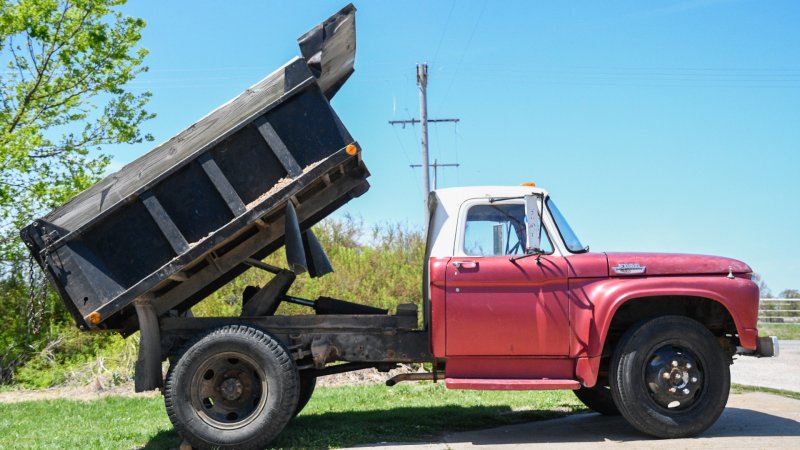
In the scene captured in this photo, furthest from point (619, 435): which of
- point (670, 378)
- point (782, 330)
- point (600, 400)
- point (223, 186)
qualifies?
point (782, 330)

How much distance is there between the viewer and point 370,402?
9.58 metres

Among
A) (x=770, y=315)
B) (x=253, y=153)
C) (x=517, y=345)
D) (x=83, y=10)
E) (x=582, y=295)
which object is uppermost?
(x=83, y=10)

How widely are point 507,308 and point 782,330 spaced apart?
71.6 feet

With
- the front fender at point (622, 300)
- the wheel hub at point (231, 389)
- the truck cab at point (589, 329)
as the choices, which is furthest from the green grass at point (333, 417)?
the front fender at point (622, 300)

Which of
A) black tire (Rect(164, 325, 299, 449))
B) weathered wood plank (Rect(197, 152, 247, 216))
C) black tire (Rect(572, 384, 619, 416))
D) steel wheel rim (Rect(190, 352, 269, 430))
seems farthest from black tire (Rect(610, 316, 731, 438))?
weathered wood plank (Rect(197, 152, 247, 216))

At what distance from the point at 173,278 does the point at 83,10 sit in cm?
1007

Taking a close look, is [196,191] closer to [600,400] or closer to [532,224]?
[532,224]

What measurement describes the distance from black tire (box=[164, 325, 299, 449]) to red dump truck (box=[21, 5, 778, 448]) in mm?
13

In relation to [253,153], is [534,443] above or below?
below

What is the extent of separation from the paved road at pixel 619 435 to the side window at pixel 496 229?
5.58 ft

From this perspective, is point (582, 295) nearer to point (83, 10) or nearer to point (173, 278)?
point (173, 278)

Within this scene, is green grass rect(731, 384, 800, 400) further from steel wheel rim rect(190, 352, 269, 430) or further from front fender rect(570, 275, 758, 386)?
steel wheel rim rect(190, 352, 269, 430)


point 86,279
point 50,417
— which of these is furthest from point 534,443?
point 50,417

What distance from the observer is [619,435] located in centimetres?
702
